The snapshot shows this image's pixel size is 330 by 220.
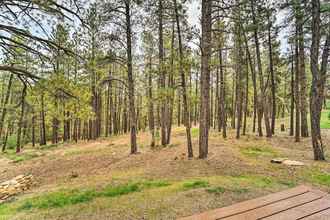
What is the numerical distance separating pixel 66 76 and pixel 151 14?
6.38 metres

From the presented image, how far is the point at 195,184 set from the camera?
5574 millimetres

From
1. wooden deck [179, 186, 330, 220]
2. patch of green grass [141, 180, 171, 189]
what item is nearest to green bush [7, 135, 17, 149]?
patch of green grass [141, 180, 171, 189]

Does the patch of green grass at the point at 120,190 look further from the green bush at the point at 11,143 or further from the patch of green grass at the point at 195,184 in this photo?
the green bush at the point at 11,143

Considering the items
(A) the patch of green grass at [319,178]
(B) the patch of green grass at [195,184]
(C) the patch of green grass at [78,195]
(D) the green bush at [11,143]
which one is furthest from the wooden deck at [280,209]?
(D) the green bush at [11,143]

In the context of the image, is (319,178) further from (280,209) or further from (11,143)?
(11,143)

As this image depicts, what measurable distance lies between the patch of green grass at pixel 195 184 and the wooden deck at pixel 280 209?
4.61ft

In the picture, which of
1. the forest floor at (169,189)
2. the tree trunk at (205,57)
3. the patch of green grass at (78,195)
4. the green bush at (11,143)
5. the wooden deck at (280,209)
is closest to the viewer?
the wooden deck at (280,209)

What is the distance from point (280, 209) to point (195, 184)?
215 centimetres

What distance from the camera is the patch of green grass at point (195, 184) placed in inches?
213

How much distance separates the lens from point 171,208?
4.28 m

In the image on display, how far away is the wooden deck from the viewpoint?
351cm

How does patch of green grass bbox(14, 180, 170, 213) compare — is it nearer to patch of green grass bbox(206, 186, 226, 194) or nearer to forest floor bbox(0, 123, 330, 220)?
forest floor bbox(0, 123, 330, 220)

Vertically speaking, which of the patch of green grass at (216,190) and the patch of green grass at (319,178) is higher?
the patch of green grass at (216,190)

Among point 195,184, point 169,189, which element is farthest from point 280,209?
point 169,189
